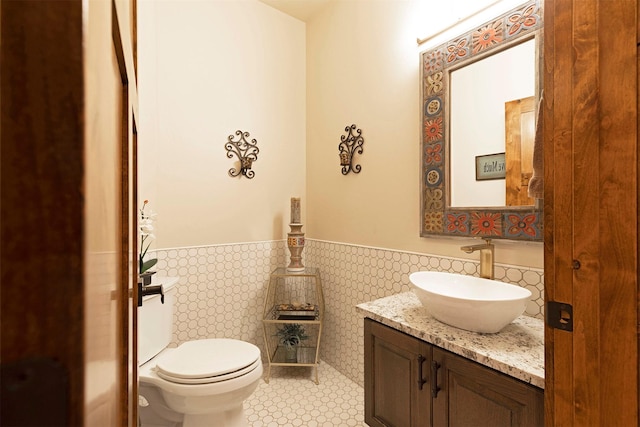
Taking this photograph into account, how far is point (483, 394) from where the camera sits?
985 millimetres

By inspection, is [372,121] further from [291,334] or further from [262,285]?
[291,334]

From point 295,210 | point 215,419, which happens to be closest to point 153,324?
point 215,419

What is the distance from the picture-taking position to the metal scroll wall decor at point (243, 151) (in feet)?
7.62

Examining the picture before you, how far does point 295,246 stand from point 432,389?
1443mm

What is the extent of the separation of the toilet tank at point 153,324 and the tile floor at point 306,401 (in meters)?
0.69

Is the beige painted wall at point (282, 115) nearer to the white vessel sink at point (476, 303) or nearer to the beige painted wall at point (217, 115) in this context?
the beige painted wall at point (217, 115)

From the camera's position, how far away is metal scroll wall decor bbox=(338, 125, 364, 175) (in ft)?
7.13

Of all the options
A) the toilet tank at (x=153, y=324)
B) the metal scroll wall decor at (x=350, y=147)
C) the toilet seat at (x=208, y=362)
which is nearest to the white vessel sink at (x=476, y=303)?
the toilet seat at (x=208, y=362)

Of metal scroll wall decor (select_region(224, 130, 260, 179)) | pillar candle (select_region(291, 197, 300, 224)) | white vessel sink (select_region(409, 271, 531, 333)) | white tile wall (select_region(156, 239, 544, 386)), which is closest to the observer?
white vessel sink (select_region(409, 271, 531, 333))

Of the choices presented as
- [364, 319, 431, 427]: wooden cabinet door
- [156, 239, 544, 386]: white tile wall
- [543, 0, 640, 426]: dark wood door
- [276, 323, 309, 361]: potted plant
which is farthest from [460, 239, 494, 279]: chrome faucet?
[276, 323, 309, 361]: potted plant

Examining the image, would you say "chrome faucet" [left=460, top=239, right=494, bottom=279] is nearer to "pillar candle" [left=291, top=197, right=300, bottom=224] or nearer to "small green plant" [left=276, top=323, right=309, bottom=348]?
"pillar candle" [left=291, top=197, right=300, bottom=224]

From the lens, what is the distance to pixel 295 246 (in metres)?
2.40

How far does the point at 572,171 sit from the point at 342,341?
193 centimetres

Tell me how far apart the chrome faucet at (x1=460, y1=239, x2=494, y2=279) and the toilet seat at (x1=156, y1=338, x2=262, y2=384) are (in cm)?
109
